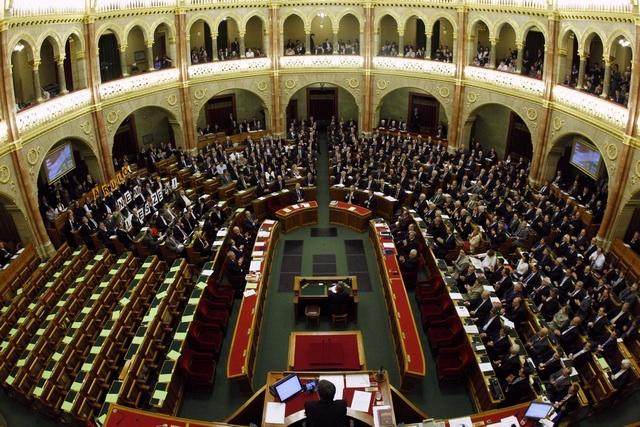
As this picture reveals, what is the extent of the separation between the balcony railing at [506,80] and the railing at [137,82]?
43.1 ft

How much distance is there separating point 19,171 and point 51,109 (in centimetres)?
272

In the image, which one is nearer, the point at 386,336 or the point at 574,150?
the point at 386,336

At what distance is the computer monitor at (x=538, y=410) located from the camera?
32.7 ft

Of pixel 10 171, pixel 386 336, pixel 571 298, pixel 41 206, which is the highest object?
pixel 10 171

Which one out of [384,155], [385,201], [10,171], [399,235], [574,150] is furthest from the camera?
[384,155]

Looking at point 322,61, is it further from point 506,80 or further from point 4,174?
point 4,174

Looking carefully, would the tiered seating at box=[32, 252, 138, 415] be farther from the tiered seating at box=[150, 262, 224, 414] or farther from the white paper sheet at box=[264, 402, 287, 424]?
the white paper sheet at box=[264, 402, 287, 424]

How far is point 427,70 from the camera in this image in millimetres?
25672

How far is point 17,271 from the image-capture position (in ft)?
57.2

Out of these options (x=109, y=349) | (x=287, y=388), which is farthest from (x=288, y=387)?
(x=109, y=349)

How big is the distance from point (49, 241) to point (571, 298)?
659 inches

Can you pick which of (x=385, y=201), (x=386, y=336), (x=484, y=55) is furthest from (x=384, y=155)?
(x=386, y=336)

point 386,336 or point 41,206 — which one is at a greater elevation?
point 41,206

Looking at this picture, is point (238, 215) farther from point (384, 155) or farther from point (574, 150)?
point (574, 150)
